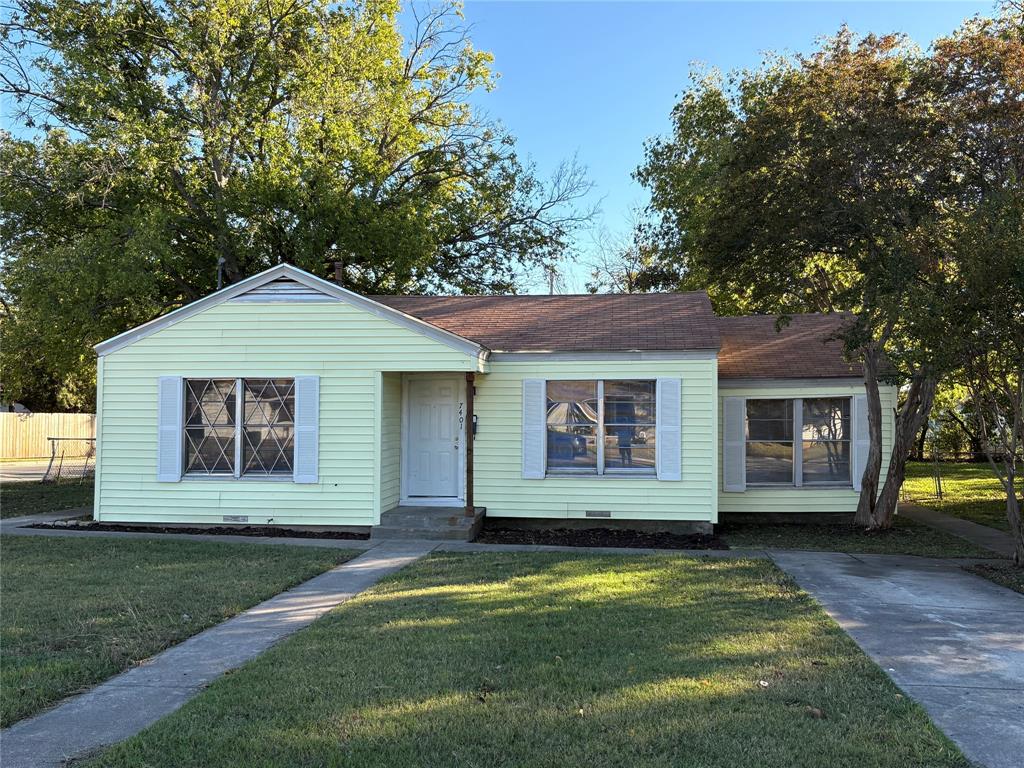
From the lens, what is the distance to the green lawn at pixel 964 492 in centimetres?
1443

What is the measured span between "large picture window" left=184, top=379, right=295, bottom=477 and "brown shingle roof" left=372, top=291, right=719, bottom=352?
3.20 m

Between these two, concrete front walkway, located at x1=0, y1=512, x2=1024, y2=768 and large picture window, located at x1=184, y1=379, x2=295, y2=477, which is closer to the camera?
concrete front walkway, located at x1=0, y1=512, x2=1024, y2=768

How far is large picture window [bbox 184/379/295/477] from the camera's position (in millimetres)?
11453

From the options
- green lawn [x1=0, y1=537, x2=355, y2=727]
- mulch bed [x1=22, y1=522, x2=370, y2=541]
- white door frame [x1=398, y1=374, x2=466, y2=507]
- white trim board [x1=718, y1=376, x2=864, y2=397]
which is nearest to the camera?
green lawn [x1=0, y1=537, x2=355, y2=727]

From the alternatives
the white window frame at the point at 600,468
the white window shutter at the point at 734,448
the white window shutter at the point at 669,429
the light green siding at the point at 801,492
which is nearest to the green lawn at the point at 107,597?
the white window frame at the point at 600,468

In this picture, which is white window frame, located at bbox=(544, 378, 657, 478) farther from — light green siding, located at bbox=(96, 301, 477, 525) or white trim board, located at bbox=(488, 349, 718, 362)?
light green siding, located at bbox=(96, 301, 477, 525)

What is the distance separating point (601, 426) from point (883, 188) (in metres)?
5.20

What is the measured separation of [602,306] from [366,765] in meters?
11.0

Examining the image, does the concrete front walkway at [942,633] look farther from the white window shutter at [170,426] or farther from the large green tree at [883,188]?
the white window shutter at [170,426]

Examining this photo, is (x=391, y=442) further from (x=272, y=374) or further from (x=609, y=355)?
(x=609, y=355)

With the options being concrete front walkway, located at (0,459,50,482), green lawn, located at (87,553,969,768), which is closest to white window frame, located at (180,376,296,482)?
green lawn, located at (87,553,969,768)

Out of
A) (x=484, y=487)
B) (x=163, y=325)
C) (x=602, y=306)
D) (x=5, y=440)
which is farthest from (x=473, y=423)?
(x=5, y=440)

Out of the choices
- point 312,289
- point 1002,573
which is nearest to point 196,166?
point 312,289

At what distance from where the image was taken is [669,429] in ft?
37.0
